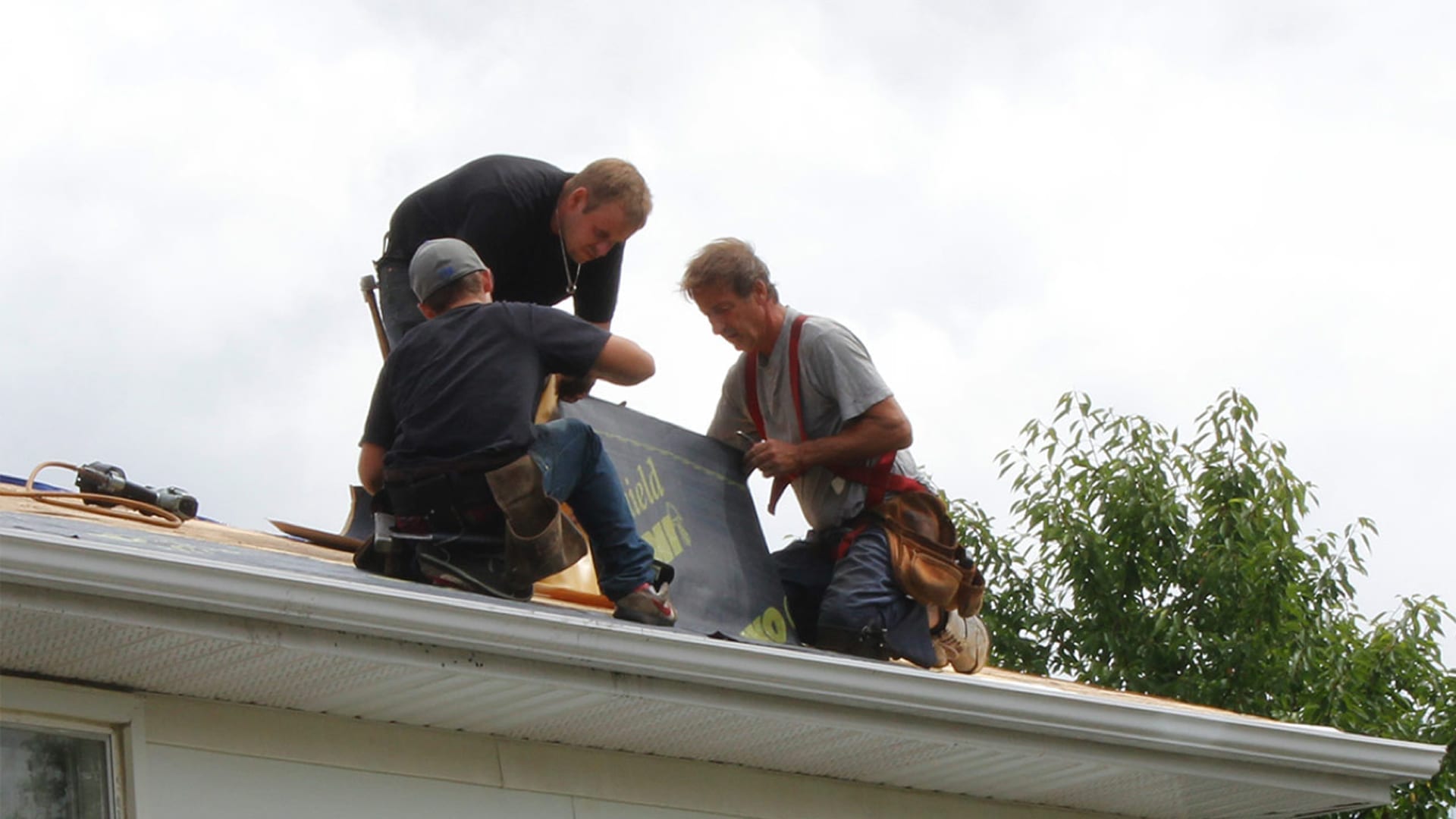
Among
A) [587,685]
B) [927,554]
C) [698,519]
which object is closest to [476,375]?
[587,685]

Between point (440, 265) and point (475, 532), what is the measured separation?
0.87 metres

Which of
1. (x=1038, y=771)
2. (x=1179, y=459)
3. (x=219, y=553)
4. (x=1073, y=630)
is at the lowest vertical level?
(x=1038, y=771)

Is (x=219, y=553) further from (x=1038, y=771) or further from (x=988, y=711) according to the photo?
(x=1038, y=771)

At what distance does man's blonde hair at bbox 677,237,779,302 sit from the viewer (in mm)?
6207

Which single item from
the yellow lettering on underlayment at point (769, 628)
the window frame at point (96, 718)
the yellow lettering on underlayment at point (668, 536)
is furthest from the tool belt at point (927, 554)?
the window frame at point (96, 718)

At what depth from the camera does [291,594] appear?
403 centimetres

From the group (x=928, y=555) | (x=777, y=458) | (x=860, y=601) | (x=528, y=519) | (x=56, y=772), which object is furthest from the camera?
(x=777, y=458)

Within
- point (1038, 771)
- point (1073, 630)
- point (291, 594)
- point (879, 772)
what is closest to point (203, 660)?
point (291, 594)

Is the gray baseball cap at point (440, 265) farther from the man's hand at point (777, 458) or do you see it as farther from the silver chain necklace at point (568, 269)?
the man's hand at point (777, 458)

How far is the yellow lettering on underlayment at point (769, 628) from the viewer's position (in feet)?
19.5

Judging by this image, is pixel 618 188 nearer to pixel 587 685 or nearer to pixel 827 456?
pixel 827 456

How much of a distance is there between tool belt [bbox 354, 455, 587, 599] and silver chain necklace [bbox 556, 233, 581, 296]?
167 centimetres

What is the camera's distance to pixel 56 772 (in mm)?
4059

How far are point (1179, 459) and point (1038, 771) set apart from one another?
787 cm
